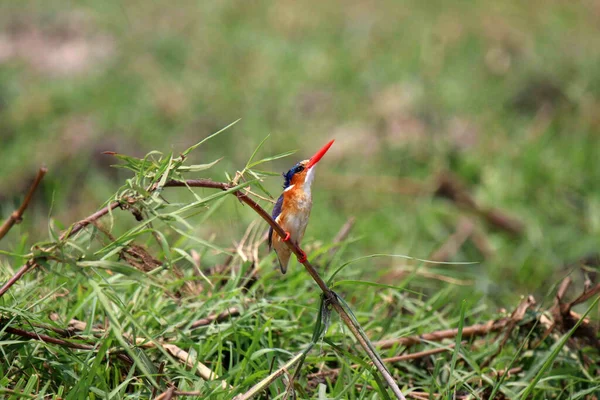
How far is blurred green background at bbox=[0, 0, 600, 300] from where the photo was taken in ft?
16.5

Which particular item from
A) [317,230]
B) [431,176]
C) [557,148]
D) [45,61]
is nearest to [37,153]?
[45,61]

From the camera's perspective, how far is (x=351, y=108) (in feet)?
23.5

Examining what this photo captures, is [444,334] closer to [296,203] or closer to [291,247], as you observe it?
[296,203]

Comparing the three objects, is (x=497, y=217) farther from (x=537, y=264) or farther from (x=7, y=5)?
(x=7, y=5)

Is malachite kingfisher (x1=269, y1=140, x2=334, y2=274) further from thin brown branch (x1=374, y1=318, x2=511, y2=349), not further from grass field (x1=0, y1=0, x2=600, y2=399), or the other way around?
thin brown branch (x1=374, y1=318, x2=511, y2=349)

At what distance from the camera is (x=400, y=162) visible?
20.1 ft

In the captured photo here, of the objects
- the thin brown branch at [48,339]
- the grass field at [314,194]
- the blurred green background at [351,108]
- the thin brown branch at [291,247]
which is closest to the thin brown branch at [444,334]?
the grass field at [314,194]

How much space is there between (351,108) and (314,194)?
68.6 inches

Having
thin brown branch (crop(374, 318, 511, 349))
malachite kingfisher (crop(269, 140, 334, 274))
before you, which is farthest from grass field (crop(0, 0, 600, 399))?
malachite kingfisher (crop(269, 140, 334, 274))

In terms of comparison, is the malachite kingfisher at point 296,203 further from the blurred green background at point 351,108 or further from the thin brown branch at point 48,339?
the blurred green background at point 351,108

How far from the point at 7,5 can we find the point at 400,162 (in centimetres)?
595

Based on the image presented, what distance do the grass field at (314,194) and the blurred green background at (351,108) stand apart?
0.03 meters

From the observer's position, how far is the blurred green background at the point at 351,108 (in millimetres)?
5027

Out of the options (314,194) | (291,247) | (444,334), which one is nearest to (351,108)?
(314,194)
